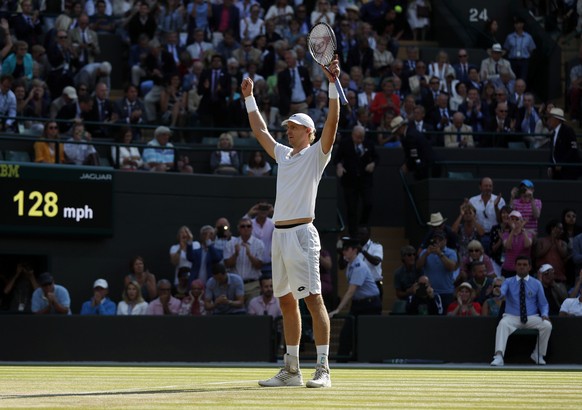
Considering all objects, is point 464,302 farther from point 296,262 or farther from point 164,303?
point 296,262

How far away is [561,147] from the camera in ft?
77.6

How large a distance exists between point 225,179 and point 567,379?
10619 mm

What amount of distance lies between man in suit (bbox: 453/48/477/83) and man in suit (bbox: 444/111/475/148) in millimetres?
1734

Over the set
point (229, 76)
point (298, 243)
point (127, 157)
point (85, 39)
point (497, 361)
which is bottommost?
point (497, 361)

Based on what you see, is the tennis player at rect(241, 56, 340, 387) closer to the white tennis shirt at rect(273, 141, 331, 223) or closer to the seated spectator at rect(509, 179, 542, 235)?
the white tennis shirt at rect(273, 141, 331, 223)

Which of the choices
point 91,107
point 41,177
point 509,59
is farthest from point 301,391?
point 509,59

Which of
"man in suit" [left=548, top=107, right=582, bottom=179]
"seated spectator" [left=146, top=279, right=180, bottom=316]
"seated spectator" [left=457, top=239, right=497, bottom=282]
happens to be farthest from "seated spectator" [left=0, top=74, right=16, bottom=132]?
"man in suit" [left=548, top=107, right=582, bottom=179]

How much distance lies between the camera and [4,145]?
2075cm

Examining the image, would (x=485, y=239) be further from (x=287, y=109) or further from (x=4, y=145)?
(x=4, y=145)

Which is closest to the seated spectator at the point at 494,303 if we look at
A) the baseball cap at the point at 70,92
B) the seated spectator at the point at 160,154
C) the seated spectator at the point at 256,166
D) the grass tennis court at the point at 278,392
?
the seated spectator at the point at 256,166

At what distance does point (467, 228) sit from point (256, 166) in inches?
152

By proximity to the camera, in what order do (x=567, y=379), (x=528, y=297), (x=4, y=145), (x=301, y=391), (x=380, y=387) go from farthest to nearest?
1. (x=4, y=145)
2. (x=528, y=297)
3. (x=567, y=379)
4. (x=380, y=387)
5. (x=301, y=391)

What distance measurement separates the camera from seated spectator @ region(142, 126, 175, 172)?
2180cm

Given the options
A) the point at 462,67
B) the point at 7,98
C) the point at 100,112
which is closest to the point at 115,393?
the point at 7,98
